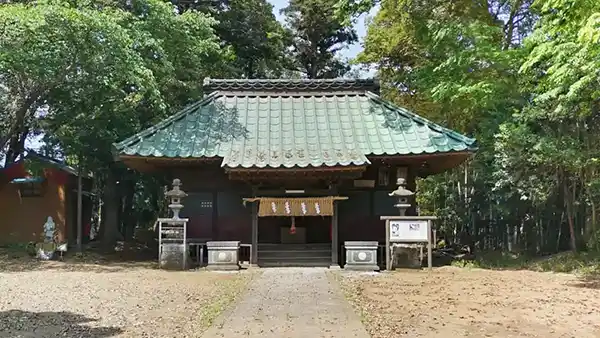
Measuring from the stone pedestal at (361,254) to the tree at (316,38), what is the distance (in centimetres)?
2278

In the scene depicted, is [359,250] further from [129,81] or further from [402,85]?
[402,85]

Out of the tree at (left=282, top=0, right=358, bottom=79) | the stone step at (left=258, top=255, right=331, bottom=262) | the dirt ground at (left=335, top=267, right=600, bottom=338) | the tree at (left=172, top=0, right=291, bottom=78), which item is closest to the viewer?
the dirt ground at (left=335, top=267, right=600, bottom=338)

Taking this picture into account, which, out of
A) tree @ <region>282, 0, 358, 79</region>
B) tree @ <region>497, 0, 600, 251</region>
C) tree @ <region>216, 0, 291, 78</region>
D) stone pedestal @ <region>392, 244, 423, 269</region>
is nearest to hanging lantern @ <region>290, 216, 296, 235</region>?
stone pedestal @ <region>392, 244, 423, 269</region>

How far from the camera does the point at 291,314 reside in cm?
816

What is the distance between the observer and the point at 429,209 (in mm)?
25438

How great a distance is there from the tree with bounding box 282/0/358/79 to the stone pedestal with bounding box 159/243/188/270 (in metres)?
22.9

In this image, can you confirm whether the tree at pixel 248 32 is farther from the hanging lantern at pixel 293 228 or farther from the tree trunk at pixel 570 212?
the tree trunk at pixel 570 212

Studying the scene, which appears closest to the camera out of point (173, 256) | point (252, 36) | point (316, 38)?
point (173, 256)

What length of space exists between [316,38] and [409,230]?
76.2 ft

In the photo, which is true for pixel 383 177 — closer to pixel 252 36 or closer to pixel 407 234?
pixel 407 234

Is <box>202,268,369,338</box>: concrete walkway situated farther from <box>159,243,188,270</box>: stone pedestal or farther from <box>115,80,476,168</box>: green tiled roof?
<box>115,80,476,168</box>: green tiled roof

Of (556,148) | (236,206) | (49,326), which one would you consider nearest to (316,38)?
(236,206)

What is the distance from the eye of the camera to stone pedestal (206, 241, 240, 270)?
1495cm

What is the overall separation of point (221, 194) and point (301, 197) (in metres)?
2.84
